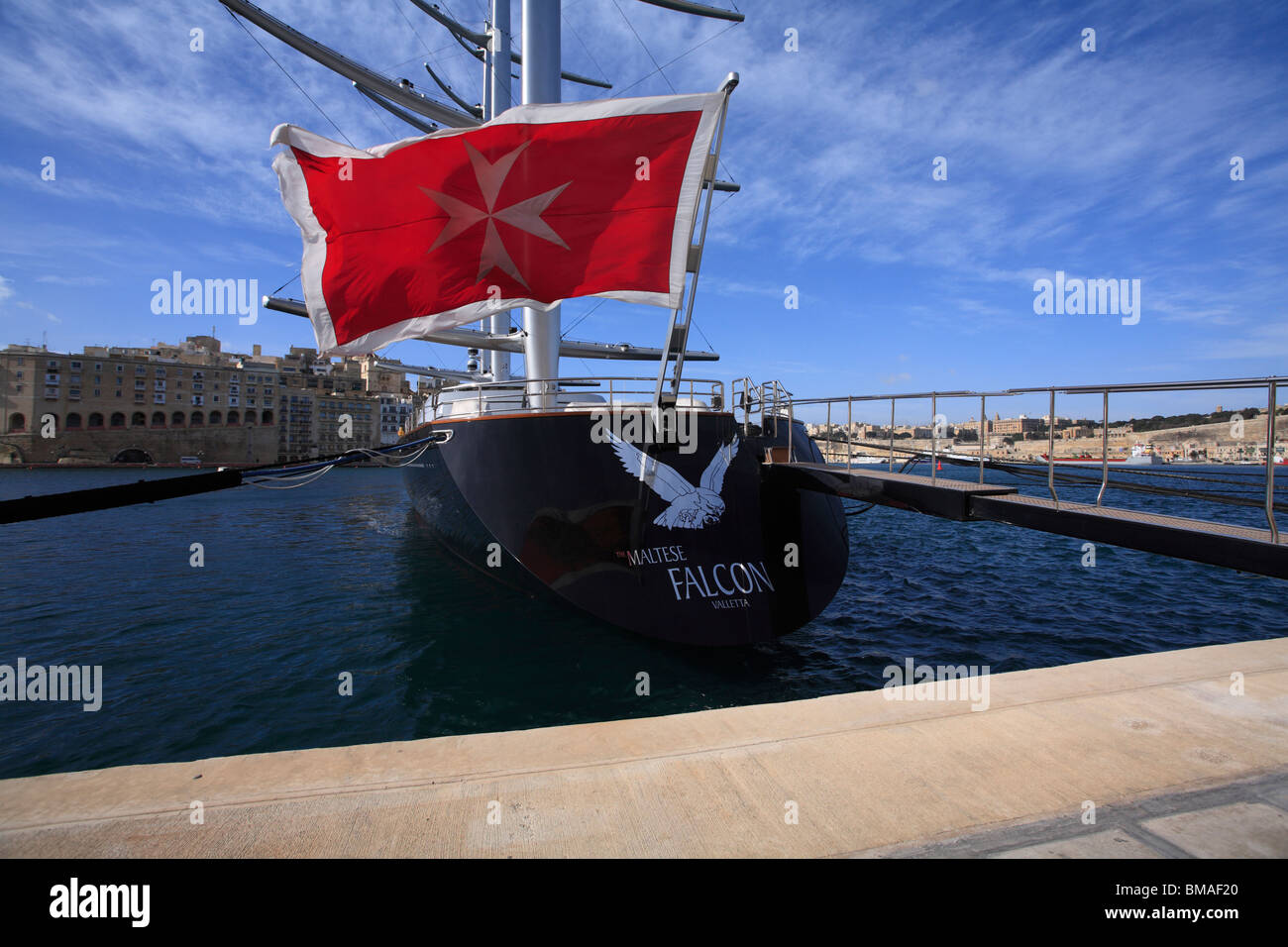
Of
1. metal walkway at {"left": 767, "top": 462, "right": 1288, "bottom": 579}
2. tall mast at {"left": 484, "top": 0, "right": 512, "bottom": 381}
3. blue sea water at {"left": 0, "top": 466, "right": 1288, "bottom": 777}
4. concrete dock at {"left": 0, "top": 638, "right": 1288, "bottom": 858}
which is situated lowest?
blue sea water at {"left": 0, "top": 466, "right": 1288, "bottom": 777}

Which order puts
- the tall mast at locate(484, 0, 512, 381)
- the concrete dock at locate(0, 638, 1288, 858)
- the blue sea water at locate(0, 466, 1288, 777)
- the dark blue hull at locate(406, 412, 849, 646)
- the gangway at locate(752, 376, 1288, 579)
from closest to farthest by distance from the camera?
the concrete dock at locate(0, 638, 1288, 858)
the gangway at locate(752, 376, 1288, 579)
the blue sea water at locate(0, 466, 1288, 777)
the dark blue hull at locate(406, 412, 849, 646)
the tall mast at locate(484, 0, 512, 381)

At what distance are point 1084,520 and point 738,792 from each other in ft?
17.8

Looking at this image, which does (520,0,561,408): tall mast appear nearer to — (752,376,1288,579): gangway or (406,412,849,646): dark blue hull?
(406,412,849,646): dark blue hull

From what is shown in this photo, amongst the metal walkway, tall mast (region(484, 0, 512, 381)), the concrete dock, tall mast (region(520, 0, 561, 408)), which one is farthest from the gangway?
tall mast (region(484, 0, 512, 381))

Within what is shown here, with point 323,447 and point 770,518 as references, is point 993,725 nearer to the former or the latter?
point 770,518

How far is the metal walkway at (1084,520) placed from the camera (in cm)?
529

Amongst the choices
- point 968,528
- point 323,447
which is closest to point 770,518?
point 968,528

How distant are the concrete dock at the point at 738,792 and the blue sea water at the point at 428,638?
11.8ft

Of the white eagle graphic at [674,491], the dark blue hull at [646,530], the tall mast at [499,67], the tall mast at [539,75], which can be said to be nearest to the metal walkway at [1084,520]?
the dark blue hull at [646,530]

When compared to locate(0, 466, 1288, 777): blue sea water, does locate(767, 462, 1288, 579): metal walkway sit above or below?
above

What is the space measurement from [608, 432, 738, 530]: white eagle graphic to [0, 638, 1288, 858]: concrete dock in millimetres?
5226

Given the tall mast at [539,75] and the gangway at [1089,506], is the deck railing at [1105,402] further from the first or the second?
the tall mast at [539,75]

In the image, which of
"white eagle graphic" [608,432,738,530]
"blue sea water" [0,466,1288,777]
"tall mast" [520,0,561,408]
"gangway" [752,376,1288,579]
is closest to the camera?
"gangway" [752,376,1288,579]

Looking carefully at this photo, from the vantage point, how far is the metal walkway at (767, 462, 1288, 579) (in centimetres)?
529
